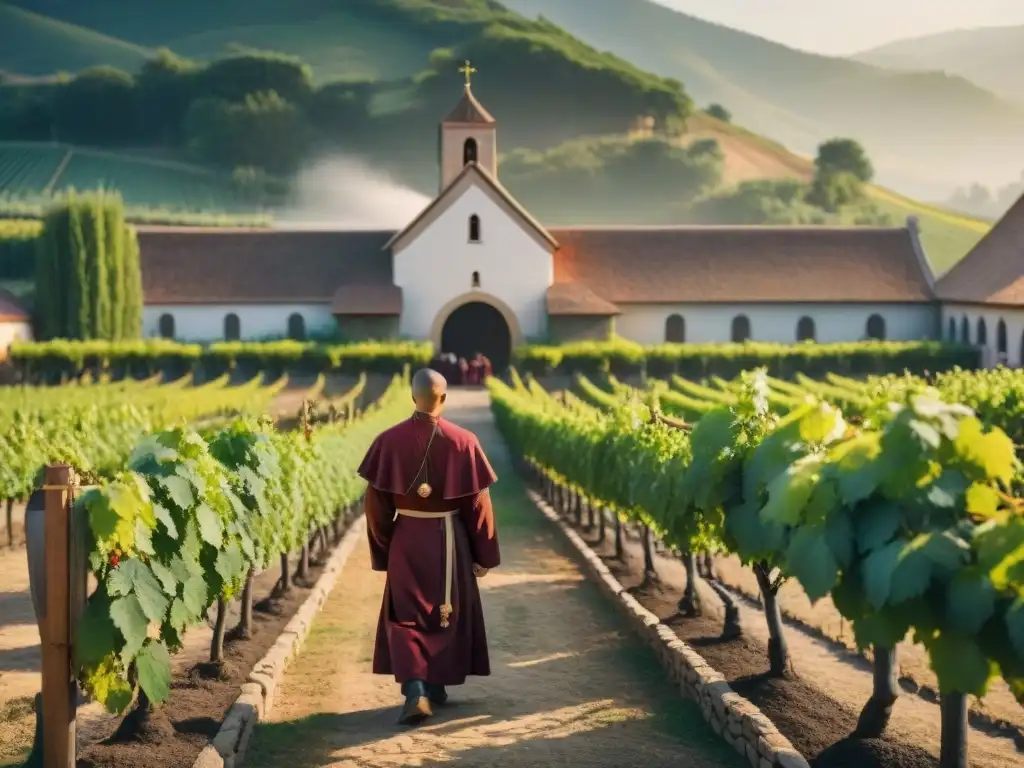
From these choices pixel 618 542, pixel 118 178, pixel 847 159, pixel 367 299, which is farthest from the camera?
pixel 847 159

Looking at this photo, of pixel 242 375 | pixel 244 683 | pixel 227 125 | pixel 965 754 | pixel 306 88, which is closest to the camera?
pixel 965 754

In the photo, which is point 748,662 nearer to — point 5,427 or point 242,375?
point 5,427

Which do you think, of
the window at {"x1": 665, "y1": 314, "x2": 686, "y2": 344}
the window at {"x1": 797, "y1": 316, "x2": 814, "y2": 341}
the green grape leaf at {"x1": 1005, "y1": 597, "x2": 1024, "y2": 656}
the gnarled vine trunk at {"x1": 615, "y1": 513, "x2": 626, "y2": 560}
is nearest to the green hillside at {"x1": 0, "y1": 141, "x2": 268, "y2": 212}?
the window at {"x1": 665, "y1": 314, "x2": 686, "y2": 344}

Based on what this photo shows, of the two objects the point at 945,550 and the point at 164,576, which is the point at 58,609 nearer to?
the point at 164,576

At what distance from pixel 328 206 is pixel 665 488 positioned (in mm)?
124388

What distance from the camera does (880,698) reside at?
25.7ft

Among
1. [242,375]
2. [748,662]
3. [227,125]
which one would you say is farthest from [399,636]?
[227,125]

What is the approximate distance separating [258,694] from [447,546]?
5.13 ft

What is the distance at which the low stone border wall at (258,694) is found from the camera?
775cm

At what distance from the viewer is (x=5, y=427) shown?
19.0 metres

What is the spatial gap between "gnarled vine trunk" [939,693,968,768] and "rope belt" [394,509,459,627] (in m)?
3.28

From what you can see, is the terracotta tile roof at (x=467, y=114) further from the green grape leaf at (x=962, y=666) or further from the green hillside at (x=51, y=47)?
the green hillside at (x=51, y=47)

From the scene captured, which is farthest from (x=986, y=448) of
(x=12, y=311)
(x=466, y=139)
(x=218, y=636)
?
(x=466, y=139)

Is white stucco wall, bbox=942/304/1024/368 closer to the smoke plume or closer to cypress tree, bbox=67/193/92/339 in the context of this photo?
cypress tree, bbox=67/193/92/339
